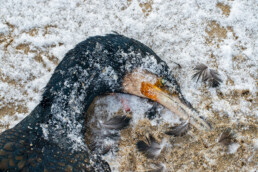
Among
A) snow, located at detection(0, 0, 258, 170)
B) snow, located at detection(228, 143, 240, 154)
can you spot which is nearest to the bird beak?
snow, located at detection(0, 0, 258, 170)

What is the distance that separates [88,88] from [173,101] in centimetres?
117

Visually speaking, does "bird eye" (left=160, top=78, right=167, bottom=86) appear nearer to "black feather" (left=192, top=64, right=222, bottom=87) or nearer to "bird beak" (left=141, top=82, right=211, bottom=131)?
"bird beak" (left=141, top=82, right=211, bottom=131)

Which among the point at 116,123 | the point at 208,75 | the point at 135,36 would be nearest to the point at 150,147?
the point at 116,123

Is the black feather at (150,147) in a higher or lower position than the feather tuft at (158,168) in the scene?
higher

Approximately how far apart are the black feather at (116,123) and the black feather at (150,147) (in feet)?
1.17

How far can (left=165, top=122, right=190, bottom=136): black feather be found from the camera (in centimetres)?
352

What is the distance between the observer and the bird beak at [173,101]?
312cm

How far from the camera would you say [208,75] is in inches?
149

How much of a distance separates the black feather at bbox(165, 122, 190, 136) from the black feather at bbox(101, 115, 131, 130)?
680mm

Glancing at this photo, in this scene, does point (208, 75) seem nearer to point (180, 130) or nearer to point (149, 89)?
point (180, 130)

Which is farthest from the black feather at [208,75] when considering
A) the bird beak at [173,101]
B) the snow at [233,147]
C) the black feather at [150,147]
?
the black feather at [150,147]

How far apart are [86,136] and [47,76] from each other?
1197 mm

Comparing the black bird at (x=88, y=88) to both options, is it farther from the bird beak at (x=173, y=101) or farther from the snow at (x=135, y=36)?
the snow at (x=135, y=36)

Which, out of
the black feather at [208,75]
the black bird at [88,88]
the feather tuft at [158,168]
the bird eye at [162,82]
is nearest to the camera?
the black bird at [88,88]
